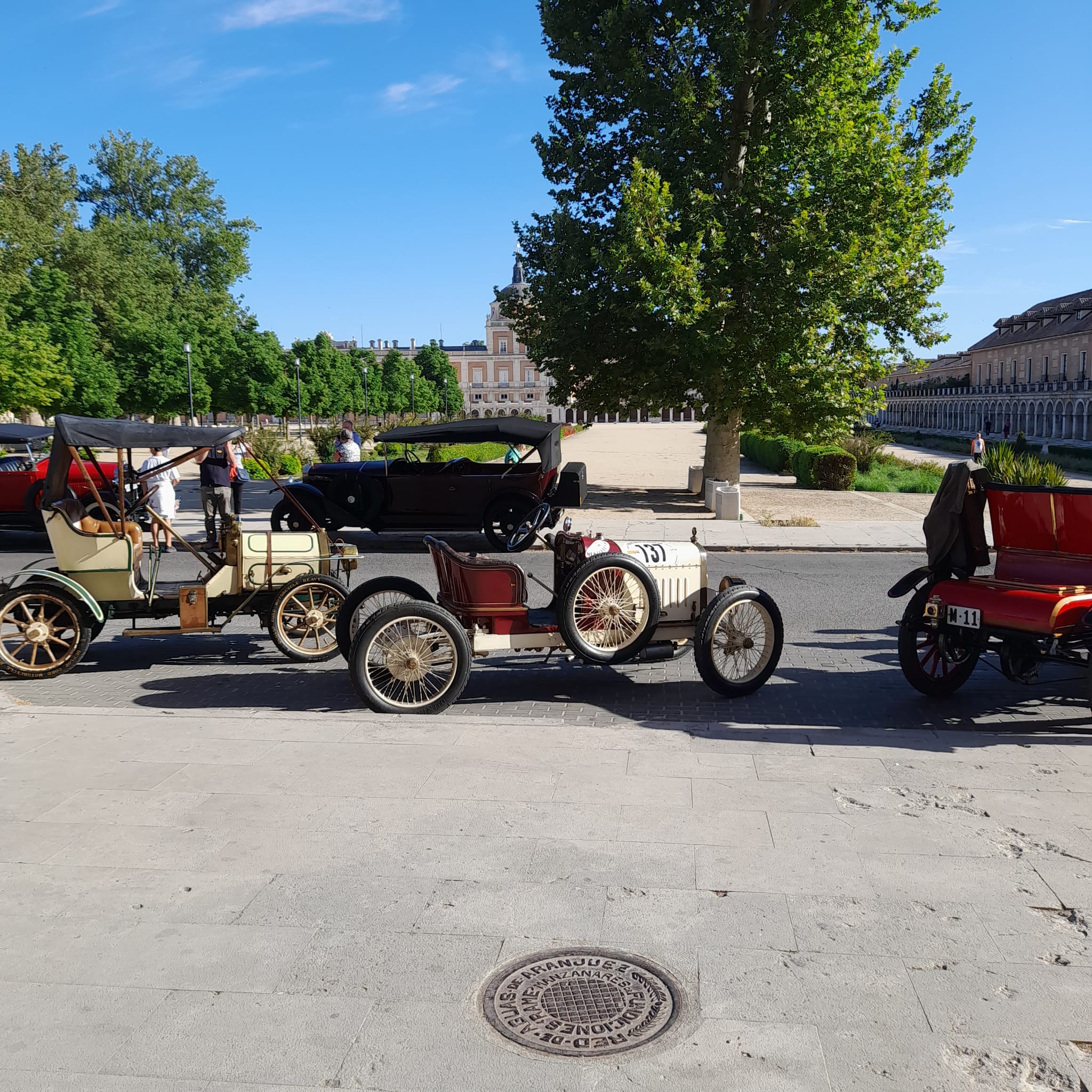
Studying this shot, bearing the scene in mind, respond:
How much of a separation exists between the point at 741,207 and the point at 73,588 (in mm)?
18078

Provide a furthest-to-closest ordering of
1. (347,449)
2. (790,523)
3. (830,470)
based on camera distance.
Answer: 1. (830,470)
2. (790,523)
3. (347,449)

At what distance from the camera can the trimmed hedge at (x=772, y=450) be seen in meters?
36.2

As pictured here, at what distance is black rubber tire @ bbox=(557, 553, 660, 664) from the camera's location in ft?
24.4

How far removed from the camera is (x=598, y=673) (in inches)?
340

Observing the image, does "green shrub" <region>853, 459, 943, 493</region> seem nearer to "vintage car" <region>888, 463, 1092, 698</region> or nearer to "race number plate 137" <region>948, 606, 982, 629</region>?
"vintage car" <region>888, 463, 1092, 698</region>

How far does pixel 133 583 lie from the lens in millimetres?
8586

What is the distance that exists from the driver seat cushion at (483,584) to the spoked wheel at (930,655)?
9.09 ft

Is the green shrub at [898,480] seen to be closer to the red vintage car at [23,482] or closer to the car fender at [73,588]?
the red vintage car at [23,482]

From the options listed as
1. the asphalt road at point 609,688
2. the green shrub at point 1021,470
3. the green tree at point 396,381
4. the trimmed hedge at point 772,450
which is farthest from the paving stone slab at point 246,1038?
the green tree at point 396,381

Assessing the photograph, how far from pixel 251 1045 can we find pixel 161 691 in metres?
5.22

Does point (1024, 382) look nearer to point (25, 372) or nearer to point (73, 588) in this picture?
point (25, 372)

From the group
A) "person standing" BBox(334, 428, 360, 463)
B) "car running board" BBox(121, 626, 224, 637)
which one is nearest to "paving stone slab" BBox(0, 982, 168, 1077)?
"car running board" BBox(121, 626, 224, 637)

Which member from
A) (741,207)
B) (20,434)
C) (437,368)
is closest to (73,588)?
(20,434)

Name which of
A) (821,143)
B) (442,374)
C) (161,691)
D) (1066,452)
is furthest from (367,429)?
(442,374)
